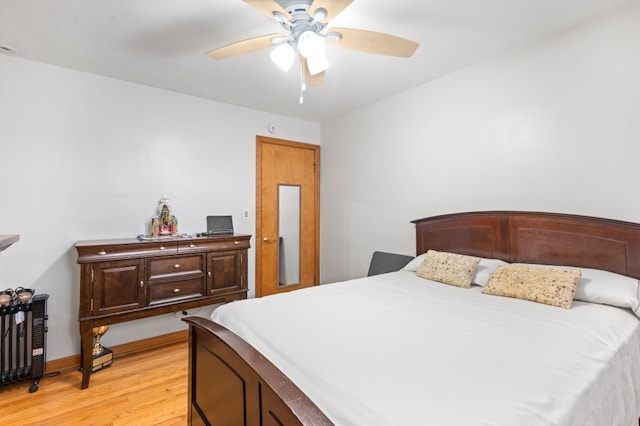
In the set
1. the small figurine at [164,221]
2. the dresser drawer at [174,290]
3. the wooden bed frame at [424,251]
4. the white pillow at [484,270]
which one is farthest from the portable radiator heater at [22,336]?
the white pillow at [484,270]

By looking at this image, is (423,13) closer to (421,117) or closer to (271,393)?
(421,117)

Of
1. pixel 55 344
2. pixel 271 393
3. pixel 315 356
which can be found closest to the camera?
pixel 271 393

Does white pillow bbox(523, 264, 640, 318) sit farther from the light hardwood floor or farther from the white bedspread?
the light hardwood floor

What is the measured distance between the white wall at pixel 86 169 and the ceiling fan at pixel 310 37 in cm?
158

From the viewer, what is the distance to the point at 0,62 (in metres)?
2.47

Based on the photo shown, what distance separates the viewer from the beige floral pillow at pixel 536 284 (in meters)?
1.78

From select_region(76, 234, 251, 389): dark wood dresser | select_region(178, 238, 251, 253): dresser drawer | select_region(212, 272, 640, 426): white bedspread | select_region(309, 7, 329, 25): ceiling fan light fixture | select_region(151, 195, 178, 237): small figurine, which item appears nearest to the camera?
select_region(212, 272, 640, 426): white bedspread

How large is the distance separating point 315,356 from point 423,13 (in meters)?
2.13

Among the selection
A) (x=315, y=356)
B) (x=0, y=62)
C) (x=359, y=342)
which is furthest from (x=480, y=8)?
(x=0, y=62)

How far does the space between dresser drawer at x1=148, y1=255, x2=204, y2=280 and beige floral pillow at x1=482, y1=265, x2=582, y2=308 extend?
2.40 m

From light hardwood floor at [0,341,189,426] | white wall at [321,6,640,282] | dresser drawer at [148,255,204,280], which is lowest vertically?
light hardwood floor at [0,341,189,426]

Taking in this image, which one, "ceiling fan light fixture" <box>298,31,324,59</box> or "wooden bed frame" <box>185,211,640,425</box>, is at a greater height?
"ceiling fan light fixture" <box>298,31,324,59</box>

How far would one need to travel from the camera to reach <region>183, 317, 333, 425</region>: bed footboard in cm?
95

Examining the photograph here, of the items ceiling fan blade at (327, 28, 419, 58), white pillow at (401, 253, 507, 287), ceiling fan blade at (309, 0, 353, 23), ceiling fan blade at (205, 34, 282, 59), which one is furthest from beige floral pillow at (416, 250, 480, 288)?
ceiling fan blade at (205, 34, 282, 59)
